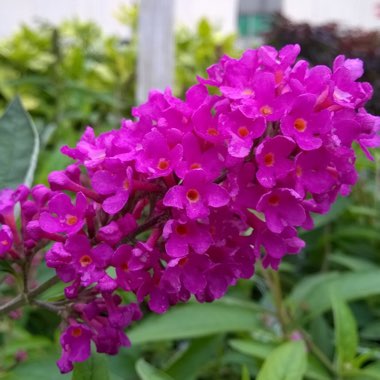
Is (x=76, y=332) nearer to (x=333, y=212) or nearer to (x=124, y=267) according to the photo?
(x=124, y=267)

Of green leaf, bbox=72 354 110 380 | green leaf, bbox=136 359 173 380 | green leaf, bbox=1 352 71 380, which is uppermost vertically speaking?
green leaf, bbox=72 354 110 380

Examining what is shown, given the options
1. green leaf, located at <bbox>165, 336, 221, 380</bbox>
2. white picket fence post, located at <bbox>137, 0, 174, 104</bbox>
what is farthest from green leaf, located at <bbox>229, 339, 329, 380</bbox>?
white picket fence post, located at <bbox>137, 0, 174, 104</bbox>

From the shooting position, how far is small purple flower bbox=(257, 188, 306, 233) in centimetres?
70

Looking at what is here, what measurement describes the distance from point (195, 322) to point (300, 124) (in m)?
0.76

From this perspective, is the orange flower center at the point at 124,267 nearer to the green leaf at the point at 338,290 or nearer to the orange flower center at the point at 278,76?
the orange flower center at the point at 278,76

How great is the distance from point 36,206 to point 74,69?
256 centimetres

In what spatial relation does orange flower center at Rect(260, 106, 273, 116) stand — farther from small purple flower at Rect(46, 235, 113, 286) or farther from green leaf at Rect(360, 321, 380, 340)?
green leaf at Rect(360, 321, 380, 340)

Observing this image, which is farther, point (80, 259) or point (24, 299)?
point (24, 299)

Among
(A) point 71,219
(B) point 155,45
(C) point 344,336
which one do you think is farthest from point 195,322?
(B) point 155,45

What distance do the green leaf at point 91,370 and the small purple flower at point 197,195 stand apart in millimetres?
248

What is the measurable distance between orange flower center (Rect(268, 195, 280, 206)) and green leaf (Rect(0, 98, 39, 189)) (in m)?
Result: 0.41

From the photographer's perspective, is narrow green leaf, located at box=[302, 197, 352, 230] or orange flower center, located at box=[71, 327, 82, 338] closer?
orange flower center, located at box=[71, 327, 82, 338]

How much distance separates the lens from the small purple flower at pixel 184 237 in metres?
0.68

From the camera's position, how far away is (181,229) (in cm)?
70
